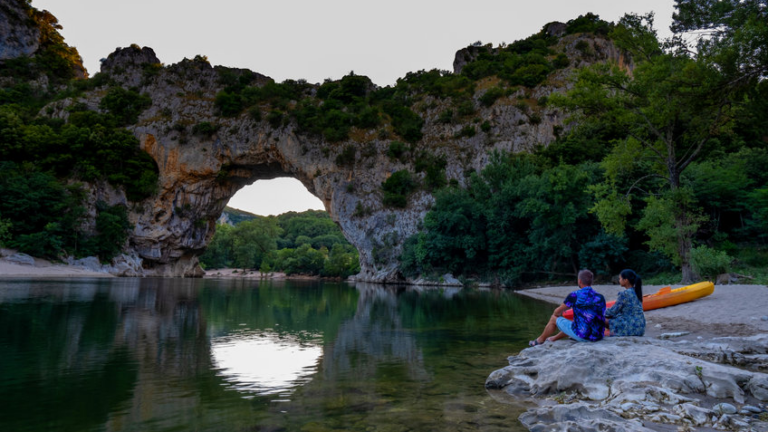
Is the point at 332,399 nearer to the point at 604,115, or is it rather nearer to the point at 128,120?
the point at 604,115

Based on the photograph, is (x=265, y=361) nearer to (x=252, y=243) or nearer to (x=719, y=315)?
(x=719, y=315)

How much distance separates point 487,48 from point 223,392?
6529 centimetres

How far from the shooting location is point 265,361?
21.6 feet

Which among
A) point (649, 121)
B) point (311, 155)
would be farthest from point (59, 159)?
point (649, 121)

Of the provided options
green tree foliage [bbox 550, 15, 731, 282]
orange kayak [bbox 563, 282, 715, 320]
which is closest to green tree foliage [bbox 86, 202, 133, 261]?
green tree foliage [bbox 550, 15, 731, 282]

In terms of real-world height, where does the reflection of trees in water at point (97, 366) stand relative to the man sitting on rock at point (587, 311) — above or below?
below

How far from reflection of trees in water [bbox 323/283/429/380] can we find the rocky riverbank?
5.01 feet

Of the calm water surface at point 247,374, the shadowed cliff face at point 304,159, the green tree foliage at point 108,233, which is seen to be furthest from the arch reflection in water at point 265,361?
the green tree foliage at point 108,233

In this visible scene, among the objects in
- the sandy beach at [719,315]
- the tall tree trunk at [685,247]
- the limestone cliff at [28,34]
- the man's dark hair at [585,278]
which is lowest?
the sandy beach at [719,315]

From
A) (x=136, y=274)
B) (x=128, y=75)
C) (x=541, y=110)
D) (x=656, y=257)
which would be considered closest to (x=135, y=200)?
(x=136, y=274)

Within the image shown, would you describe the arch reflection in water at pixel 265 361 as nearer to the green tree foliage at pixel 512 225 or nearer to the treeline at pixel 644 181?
the treeline at pixel 644 181

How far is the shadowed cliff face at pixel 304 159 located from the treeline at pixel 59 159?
186 centimetres

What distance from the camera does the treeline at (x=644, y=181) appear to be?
11.5 meters

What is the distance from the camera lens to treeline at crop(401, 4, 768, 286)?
37.9ft
